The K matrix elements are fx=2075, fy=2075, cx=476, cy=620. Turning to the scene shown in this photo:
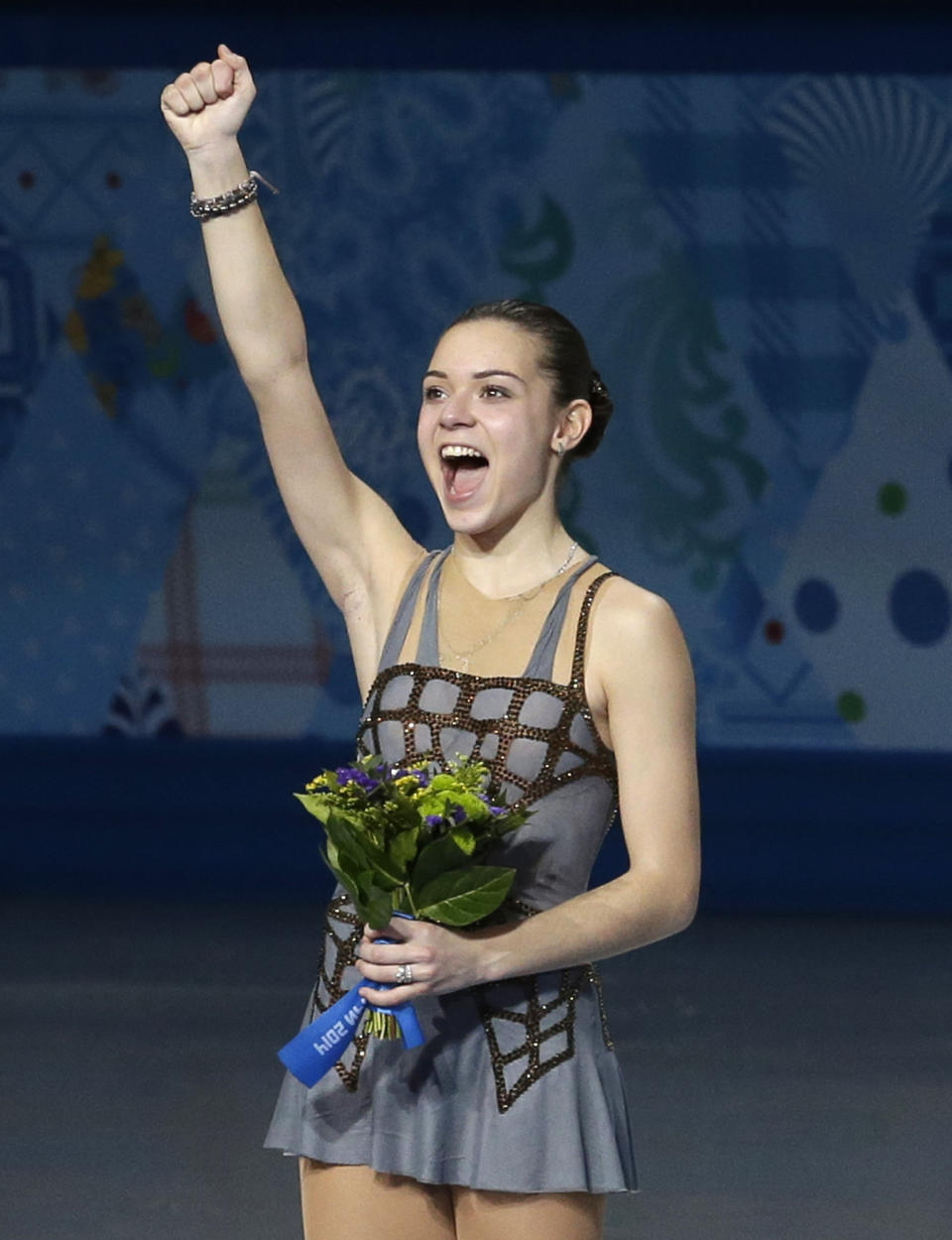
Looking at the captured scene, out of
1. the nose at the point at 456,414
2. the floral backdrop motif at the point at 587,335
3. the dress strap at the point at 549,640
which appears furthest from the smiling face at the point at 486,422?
the floral backdrop motif at the point at 587,335

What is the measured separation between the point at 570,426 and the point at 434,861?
552 millimetres

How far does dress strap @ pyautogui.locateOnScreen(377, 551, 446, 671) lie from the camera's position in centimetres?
223

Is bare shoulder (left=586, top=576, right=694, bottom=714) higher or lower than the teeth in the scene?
lower

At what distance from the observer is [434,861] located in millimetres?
1959

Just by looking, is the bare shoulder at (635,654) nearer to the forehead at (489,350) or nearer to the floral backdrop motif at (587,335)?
the forehead at (489,350)

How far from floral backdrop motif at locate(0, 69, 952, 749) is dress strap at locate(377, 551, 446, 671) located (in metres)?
4.62

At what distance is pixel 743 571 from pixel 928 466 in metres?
0.69

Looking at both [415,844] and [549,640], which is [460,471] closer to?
[549,640]

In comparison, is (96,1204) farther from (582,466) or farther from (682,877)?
(582,466)

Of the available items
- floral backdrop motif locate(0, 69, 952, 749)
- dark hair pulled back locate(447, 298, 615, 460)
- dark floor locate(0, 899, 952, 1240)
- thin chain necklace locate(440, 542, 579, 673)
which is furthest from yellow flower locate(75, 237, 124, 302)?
thin chain necklace locate(440, 542, 579, 673)

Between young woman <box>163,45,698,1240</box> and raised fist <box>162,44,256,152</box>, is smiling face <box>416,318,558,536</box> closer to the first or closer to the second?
young woman <box>163,45,698,1240</box>

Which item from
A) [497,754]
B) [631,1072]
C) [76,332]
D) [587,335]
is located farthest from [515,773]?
[76,332]

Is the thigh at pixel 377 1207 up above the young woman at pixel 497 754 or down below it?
below

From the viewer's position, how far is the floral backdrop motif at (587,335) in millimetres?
6785
